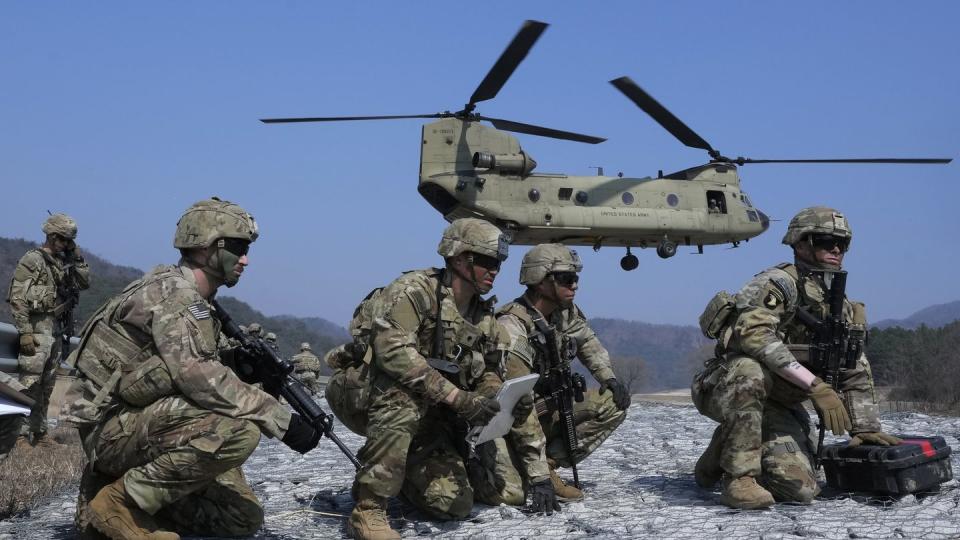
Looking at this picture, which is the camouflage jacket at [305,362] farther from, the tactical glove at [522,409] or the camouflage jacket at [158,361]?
the camouflage jacket at [158,361]

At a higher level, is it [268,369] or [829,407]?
[268,369]

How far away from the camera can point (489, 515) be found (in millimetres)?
5711

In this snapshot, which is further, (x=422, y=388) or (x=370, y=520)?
(x=422, y=388)

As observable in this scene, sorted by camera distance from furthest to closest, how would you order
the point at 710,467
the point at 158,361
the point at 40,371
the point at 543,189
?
1. the point at 543,189
2. the point at 40,371
3. the point at 710,467
4. the point at 158,361

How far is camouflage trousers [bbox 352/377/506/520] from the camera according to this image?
5172mm

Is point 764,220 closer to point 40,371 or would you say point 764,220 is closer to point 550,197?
point 550,197

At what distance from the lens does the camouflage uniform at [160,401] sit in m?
4.61

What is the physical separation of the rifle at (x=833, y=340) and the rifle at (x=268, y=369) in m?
2.93

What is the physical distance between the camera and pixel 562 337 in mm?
6715

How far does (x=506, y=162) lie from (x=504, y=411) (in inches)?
632

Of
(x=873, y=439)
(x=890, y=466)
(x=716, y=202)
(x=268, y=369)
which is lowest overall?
(x=890, y=466)

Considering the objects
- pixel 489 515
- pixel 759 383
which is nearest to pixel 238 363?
pixel 489 515

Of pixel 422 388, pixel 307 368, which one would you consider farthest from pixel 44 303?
pixel 307 368

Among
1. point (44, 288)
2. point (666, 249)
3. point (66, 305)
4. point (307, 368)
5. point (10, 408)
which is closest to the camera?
point (10, 408)
